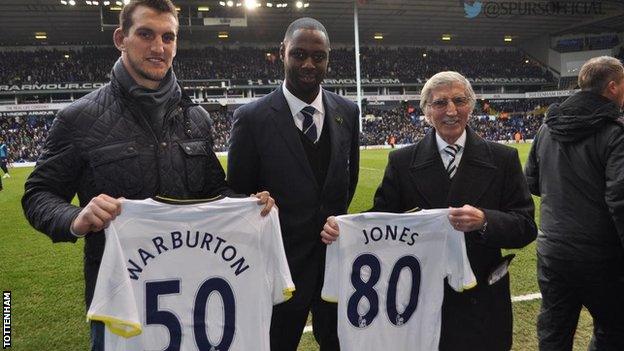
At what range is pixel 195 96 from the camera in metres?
43.0

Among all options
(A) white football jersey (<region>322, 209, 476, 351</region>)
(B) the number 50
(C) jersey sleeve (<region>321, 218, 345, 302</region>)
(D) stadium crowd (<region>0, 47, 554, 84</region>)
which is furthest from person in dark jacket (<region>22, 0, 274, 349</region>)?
(D) stadium crowd (<region>0, 47, 554, 84</region>)

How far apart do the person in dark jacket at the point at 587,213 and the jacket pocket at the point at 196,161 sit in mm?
2042

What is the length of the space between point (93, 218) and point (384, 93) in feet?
161

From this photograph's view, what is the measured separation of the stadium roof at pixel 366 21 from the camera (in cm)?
3406

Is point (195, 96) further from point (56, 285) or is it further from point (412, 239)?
point (412, 239)

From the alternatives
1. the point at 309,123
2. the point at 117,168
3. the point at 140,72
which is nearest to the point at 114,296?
the point at 117,168

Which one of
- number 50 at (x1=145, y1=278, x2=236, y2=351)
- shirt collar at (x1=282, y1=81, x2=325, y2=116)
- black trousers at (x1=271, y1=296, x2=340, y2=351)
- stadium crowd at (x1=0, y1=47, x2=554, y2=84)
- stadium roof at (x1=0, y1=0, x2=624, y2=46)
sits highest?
stadium roof at (x1=0, y1=0, x2=624, y2=46)

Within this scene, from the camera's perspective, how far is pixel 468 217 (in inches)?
88.3

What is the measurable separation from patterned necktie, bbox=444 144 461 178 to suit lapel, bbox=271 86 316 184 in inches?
28.9

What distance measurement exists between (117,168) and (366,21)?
136 ft

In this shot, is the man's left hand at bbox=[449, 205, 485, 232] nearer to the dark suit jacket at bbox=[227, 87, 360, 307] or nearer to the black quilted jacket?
the dark suit jacket at bbox=[227, 87, 360, 307]

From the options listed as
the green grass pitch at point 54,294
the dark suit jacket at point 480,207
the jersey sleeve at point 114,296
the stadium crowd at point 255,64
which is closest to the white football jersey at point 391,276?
the dark suit jacket at point 480,207

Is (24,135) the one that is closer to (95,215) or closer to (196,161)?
(196,161)

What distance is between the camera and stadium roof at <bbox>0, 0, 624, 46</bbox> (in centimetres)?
3406
